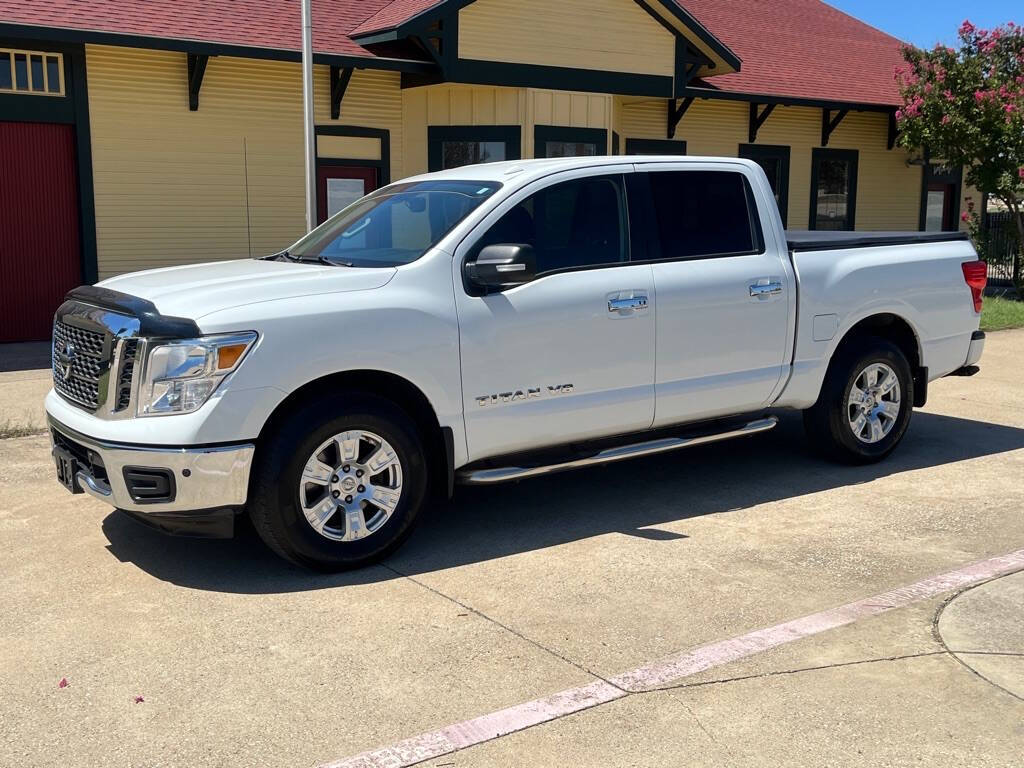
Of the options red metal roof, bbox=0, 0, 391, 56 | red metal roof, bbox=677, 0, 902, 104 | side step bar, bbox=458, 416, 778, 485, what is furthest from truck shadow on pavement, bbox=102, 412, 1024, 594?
red metal roof, bbox=677, 0, 902, 104

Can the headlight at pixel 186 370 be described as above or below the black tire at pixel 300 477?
above

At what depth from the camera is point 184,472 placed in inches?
191

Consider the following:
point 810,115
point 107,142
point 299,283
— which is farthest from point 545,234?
point 810,115

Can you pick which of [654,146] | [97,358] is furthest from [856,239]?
[654,146]

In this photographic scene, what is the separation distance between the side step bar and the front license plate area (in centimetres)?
188

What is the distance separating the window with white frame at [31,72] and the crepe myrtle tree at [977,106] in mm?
13753

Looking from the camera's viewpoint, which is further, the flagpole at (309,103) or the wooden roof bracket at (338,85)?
the wooden roof bracket at (338,85)

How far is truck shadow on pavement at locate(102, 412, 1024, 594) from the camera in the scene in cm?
540

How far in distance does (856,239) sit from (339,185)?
31.2ft

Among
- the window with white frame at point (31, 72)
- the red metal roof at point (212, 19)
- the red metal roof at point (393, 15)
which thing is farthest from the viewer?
the red metal roof at point (393, 15)

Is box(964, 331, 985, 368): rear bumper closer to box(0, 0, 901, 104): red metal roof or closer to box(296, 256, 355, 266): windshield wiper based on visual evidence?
box(296, 256, 355, 266): windshield wiper

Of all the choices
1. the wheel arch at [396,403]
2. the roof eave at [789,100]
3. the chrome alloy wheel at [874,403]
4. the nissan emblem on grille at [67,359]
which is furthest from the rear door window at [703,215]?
the roof eave at [789,100]

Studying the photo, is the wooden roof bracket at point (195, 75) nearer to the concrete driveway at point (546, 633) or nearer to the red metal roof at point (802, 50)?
the concrete driveway at point (546, 633)

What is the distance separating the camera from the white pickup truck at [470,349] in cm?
496
